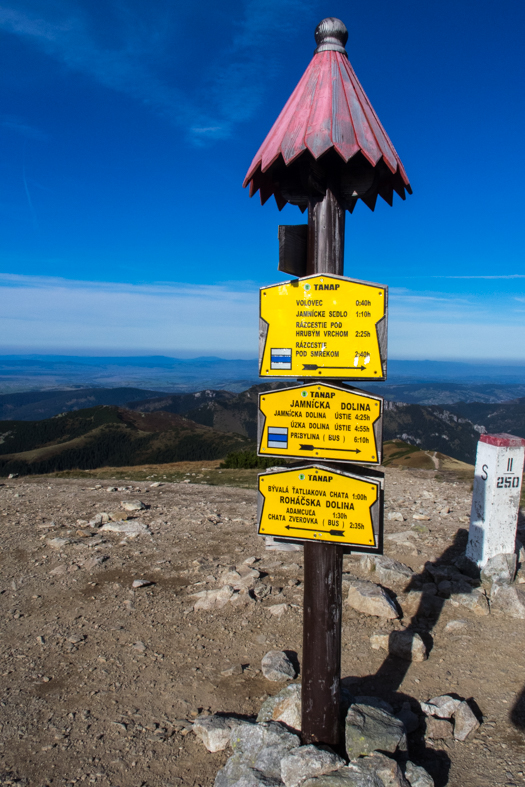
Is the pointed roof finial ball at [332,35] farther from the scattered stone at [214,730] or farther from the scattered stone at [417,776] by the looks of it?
the scattered stone at [214,730]

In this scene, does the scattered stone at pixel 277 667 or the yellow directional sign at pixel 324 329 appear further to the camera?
the scattered stone at pixel 277 667

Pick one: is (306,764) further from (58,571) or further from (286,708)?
(58,571)

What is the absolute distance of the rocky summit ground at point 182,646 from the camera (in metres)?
4.09

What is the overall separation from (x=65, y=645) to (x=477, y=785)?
444cm

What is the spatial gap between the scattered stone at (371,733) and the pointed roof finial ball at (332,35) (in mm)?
5441

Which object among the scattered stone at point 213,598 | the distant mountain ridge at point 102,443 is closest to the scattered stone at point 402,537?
the scattered stone at point 213,598

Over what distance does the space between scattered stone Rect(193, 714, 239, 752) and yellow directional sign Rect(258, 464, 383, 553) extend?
5.86ft

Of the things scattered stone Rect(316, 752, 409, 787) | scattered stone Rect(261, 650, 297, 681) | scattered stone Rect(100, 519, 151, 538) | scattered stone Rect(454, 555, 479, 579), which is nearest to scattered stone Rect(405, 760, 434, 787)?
scattered stone Rect(316, 752, 409, 787)

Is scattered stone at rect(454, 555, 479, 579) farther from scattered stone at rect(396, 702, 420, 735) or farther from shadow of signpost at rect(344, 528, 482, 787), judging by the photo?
scattered stone at rect(396, 702, 420, 735)

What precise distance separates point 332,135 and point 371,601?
5.54m

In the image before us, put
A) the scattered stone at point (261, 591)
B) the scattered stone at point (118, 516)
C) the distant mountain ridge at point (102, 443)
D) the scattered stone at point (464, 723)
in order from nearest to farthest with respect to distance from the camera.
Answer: the scattered stone at point (464, 723) < the scattered stone at point (261, 591) < the scattered stone at point (118, 516) < the distant mountain ridge at point (102, 443)

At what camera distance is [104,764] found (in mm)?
3982

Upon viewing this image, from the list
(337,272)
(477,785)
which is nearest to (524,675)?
(477,785)

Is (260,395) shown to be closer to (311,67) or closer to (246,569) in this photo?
(311,67)
